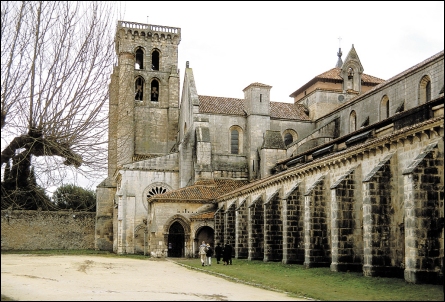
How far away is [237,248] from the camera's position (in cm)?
3862

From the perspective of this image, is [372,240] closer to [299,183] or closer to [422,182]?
[422,182]

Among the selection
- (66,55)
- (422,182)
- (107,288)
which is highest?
(66,55)

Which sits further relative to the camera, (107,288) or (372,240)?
(372,240)

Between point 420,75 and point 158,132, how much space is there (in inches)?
1239

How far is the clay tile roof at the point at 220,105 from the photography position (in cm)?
5347

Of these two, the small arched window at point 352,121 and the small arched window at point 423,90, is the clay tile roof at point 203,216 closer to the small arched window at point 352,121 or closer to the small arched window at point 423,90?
the small arched window at point 352,121

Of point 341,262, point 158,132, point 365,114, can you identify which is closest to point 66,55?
point 341,262

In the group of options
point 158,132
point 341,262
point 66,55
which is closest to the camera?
point 66,55

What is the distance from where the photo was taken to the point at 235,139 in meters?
53.8

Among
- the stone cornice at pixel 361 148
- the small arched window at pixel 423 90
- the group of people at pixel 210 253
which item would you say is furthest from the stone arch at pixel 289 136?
the group of people at pixel 210 253

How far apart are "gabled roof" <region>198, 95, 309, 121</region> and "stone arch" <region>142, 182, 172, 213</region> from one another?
740cm

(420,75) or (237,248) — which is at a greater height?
(420,75)

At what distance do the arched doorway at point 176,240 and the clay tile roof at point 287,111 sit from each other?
47.0ft

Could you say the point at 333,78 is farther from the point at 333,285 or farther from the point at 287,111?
the point at 333,285
